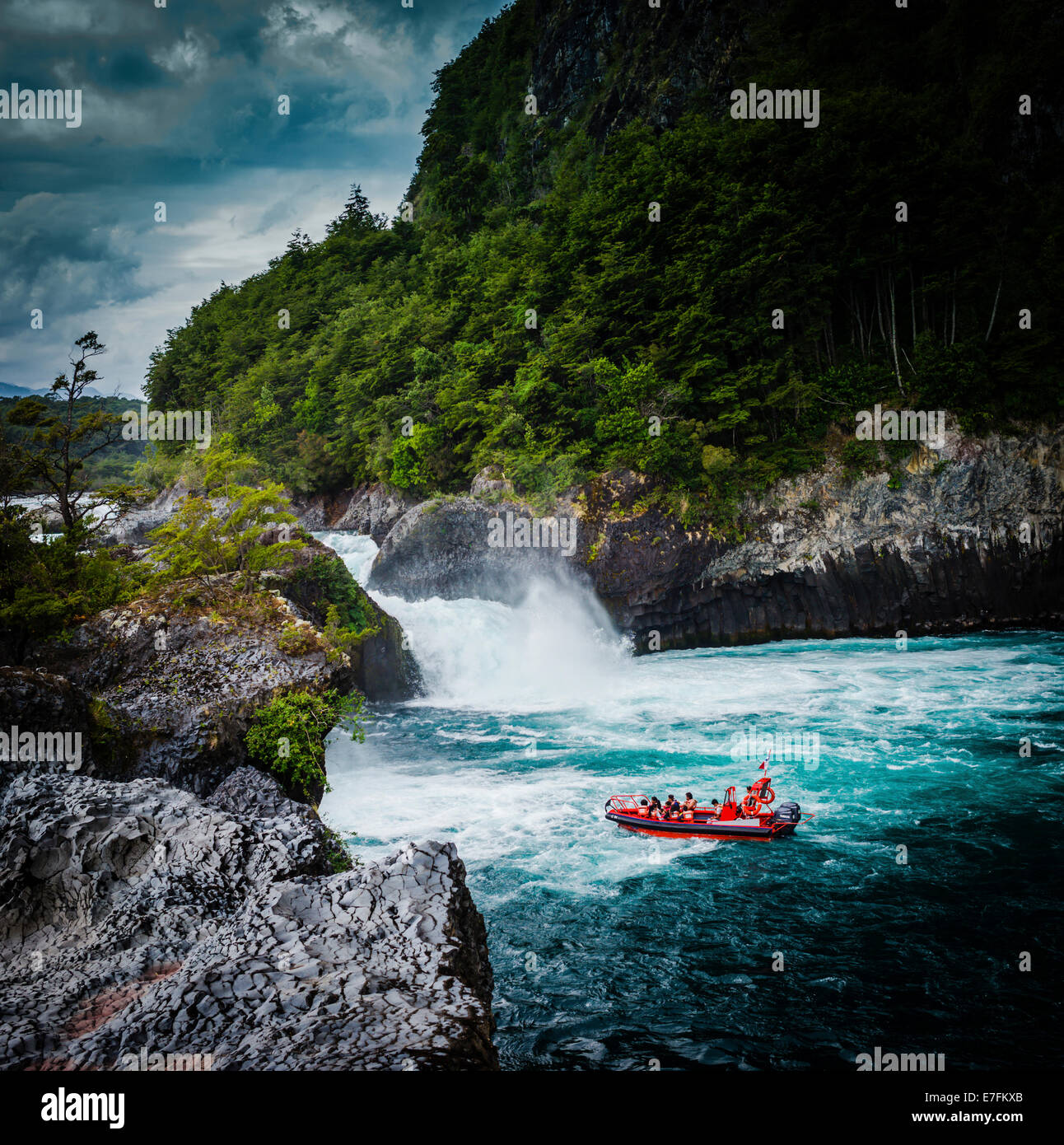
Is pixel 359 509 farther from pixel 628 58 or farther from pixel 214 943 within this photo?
pixel 628 58

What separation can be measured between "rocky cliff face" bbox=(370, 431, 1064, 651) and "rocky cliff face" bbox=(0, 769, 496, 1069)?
2104 centimetres

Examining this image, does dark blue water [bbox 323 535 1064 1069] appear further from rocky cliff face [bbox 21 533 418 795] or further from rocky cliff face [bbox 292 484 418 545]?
rocky cliff face [bbox 292 484 418 545]

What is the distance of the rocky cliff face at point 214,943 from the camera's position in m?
4.64

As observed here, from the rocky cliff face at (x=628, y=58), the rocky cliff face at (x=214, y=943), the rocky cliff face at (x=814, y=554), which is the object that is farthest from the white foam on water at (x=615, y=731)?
the rocky cliff face at (x=628, y=58)

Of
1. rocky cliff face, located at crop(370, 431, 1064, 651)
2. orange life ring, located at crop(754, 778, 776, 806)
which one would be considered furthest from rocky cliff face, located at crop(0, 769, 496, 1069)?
rocky cliff face, located at crop(370, 431, 1064, 651)

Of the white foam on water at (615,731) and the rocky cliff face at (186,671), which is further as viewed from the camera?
the white foam on water at (615,731)

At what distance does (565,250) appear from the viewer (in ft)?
112

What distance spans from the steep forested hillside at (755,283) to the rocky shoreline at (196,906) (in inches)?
779

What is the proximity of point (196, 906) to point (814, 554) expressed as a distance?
83.9 feet

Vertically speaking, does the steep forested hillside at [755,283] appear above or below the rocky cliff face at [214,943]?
above

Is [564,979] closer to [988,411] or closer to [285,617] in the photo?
[285,617]

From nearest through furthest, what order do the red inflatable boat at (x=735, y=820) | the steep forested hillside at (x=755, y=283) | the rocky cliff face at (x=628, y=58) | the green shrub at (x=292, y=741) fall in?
the green shrub at (x=292, y=741) → the red inflatable boat at (x=735, y=820) → the steep forested hillside at (x=755, y=283) → the rocky cliff face at (x=628, y=58)

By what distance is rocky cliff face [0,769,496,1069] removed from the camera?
15.2 feet

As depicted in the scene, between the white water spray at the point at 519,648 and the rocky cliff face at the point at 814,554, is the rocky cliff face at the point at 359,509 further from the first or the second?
the white water spray at the point at 519,648
